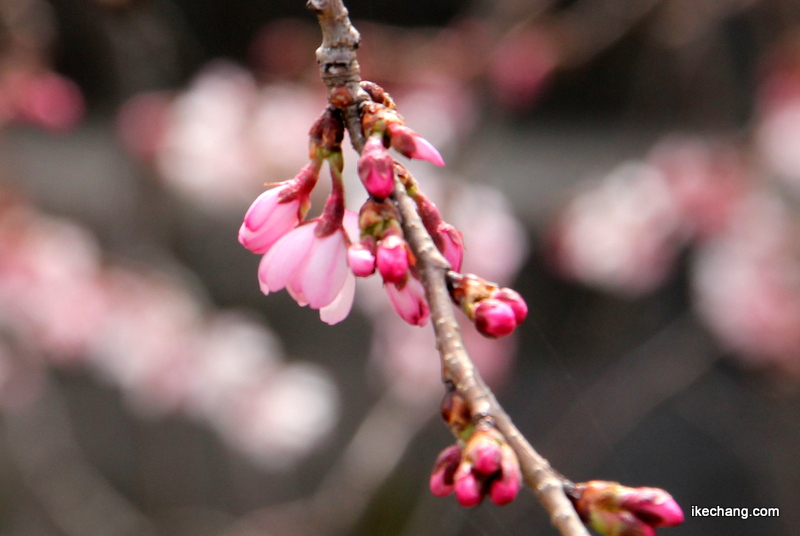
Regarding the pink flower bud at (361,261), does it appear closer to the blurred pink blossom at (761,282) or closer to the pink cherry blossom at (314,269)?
the pink cherry blossom at (314,269)

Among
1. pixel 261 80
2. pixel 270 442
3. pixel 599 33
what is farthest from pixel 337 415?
pixel 599 33

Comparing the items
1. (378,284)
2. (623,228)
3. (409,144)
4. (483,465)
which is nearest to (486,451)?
(483,465)

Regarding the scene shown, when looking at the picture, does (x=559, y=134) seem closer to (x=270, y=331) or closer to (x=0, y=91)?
(x=270, y=331)

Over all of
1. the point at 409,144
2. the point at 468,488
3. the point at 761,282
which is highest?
the point at 761,282

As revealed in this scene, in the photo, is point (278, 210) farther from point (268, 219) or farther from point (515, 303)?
point (515, 303)

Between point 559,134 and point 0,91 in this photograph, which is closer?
point 0,91
